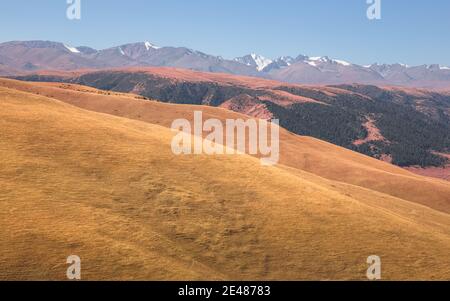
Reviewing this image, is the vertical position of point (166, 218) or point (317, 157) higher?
point (166, 218)

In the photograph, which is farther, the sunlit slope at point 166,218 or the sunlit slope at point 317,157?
the sunlit slope at point 317,157

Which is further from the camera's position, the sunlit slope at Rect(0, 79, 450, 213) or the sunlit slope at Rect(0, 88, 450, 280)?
the sunlit slope at Rect(0, 79, 450, 213)

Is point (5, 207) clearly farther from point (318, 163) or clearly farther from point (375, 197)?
point (318, 163)
